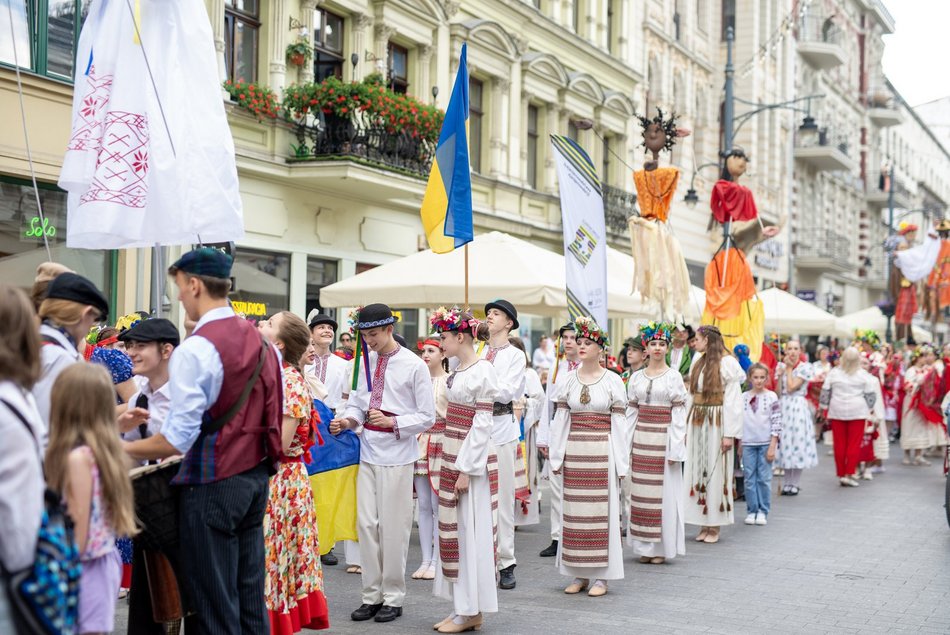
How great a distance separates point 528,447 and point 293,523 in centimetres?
619

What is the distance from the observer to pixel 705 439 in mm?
10992

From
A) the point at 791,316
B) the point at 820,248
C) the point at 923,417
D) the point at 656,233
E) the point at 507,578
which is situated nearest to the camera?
the point at 507,578

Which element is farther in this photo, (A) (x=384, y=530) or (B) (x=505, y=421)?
(B) (x=505, y=421)

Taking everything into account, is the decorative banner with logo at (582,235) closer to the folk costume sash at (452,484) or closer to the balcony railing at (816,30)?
the folk costume sash at (452,484)

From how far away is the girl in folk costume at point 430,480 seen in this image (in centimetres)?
856

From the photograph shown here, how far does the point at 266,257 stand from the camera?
665 inches

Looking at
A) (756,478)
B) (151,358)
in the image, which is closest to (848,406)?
(756,478)

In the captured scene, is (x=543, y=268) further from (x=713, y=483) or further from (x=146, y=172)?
(x=146, y=172)

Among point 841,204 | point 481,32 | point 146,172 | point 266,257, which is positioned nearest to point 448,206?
point 146,172

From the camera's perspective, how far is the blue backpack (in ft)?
11.1

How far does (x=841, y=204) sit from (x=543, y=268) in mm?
44196

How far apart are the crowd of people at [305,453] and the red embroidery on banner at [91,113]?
1.34 meters

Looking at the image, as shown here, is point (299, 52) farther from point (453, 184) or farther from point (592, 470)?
point (592, 470)

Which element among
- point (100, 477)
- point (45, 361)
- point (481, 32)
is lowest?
point (100, 477)
